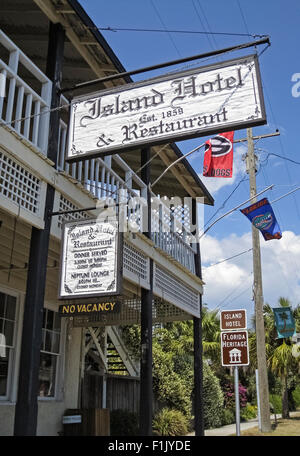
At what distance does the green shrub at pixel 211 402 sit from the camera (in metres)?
21.0

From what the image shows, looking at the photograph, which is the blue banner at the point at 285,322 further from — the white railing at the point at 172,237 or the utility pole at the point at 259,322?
the white railing at the point at 172,237

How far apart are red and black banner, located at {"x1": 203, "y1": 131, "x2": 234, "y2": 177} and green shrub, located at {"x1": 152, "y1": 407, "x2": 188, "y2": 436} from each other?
7772 millimetres

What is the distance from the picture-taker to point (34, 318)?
621 centimetres

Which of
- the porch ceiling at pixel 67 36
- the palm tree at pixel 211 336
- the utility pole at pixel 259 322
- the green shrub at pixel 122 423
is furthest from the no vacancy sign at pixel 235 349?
the palm tree at pixel 211 336

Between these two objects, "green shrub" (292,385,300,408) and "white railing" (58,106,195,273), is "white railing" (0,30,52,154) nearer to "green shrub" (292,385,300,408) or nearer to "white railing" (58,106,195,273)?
"white railing" (58,106,195,273)

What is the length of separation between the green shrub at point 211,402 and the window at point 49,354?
11.7 meters

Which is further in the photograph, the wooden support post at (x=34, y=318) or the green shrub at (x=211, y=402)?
the green shrub at (x=211, y=402)

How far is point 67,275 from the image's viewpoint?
21.7 ft

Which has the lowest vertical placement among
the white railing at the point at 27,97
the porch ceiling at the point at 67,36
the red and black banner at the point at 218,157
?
the white railing at the point at 27,97

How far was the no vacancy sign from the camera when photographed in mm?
9000

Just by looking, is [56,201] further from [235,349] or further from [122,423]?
[122,423]

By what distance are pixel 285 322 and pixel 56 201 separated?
55.7ft

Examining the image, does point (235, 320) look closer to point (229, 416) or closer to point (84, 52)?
point (84, 52)

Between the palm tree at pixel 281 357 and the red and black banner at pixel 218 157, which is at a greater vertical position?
the red and black banner at pixel 218 157
